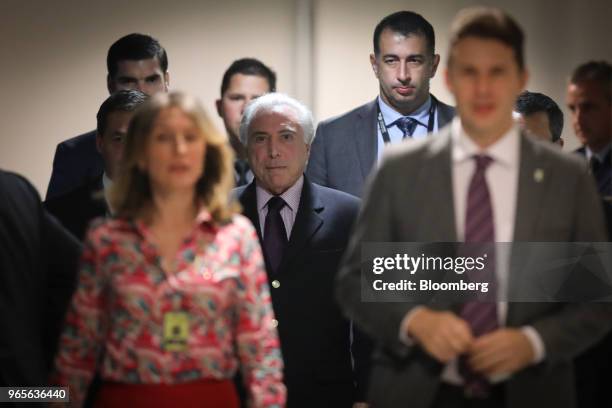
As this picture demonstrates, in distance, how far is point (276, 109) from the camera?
10.7 feet

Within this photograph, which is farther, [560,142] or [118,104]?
[118,104]

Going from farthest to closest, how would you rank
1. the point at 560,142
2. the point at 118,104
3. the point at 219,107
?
the point at 219,107
the point at 118,104
the point at 560,142

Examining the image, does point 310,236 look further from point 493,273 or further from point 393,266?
point 493,273

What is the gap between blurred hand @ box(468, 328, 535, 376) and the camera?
265 centimetres

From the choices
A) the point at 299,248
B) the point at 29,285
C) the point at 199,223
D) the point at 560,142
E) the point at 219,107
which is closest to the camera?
the point at 199,223

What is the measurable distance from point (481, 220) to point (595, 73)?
90cm

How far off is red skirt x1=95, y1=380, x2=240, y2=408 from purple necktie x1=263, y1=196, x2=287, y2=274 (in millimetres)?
707

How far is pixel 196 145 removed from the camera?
8.77 feet

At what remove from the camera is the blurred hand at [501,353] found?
2.65 meters

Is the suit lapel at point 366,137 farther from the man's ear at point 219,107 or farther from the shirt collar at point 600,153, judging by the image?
the shirt collar at point 600,153

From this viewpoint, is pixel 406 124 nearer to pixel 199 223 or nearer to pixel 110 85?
pixel 199 223

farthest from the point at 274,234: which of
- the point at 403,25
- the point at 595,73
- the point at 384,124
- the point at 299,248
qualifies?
the point at 595,73

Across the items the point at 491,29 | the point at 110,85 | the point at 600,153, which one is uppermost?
the point at 491,29

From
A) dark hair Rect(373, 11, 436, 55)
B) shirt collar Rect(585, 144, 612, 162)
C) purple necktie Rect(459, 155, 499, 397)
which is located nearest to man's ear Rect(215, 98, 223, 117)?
dark hair Rect(373, 11, 436, 55)
